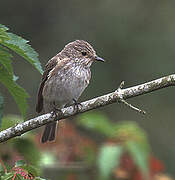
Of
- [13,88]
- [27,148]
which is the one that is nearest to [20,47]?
[13,88]

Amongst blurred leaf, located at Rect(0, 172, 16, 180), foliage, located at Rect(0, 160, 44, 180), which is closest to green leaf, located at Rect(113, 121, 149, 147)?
foliage, located at Rect(0, 160, 44, 180)

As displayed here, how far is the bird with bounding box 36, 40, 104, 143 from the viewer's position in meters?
5.17

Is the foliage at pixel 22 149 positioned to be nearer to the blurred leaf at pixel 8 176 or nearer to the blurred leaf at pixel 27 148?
the blurred leaf at pixel 27 148

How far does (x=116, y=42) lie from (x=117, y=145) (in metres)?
5.90

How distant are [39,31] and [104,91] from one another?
250 cm

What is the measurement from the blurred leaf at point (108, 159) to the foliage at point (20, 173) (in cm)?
222

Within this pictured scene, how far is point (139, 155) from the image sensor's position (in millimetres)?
4961

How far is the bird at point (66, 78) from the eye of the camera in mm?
5168

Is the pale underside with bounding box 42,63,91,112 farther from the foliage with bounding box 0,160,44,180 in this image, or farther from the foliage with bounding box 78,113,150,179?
the foliage with bounding box 0,160,44,180

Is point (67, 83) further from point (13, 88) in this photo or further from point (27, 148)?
point (13, 88)

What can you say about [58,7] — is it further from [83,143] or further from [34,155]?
[34,155]

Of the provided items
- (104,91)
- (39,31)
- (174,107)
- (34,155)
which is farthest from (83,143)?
(39,31)

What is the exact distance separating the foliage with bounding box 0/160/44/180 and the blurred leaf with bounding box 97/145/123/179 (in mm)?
2218

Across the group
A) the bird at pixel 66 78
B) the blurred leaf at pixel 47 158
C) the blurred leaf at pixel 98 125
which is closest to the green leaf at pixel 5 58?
the bird at pixel 66 78
